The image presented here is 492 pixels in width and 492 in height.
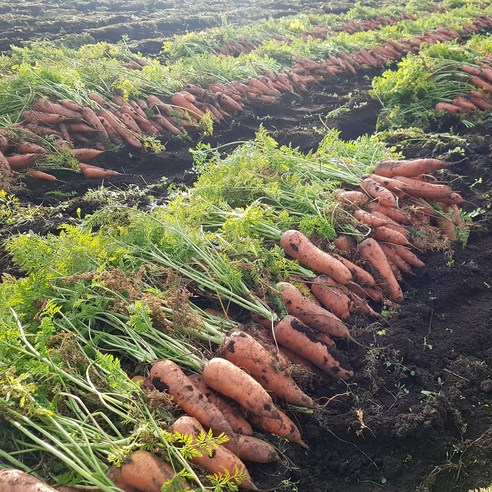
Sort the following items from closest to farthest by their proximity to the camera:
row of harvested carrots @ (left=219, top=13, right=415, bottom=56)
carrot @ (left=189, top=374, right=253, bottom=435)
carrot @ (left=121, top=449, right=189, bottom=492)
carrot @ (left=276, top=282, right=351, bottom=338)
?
carrot @ (left=121, top=449, right=189, bottom=492) < carrot @ (left=189, top=374, right=253, bottom=435) < carrot @ (left=276, top=282, right=351, bottom=338) < row of harvested carrots @ (left=219, top=13, right=415, bottom=56)

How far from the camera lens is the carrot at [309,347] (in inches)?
143

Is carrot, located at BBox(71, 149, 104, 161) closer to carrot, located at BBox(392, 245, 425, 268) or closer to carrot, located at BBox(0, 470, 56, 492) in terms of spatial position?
carrot, located at BBox(392, 245, 425, 268)

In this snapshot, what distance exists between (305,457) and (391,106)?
21.5 ft

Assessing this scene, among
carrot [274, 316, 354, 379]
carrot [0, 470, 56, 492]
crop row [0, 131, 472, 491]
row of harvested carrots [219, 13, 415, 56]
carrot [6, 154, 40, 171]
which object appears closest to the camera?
carrot [0, 470, 56, 492]

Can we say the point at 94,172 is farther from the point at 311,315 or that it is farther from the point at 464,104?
the point at 464,104

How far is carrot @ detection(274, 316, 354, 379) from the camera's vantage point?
3635 mm

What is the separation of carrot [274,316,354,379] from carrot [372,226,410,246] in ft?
4.84

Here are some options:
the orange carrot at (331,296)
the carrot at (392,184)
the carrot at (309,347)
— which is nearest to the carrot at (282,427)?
the carrot at (309,347)

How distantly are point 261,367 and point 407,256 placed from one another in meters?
2.12

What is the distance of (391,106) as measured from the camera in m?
8.16

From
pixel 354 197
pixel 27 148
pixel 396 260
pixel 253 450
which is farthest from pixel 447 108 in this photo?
pixel 253 450

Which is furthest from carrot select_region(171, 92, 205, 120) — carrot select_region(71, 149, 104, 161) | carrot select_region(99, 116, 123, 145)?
carrot select_region(71, 149, 104, 161)

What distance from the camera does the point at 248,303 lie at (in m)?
3.67

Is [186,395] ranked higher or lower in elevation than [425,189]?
lower
